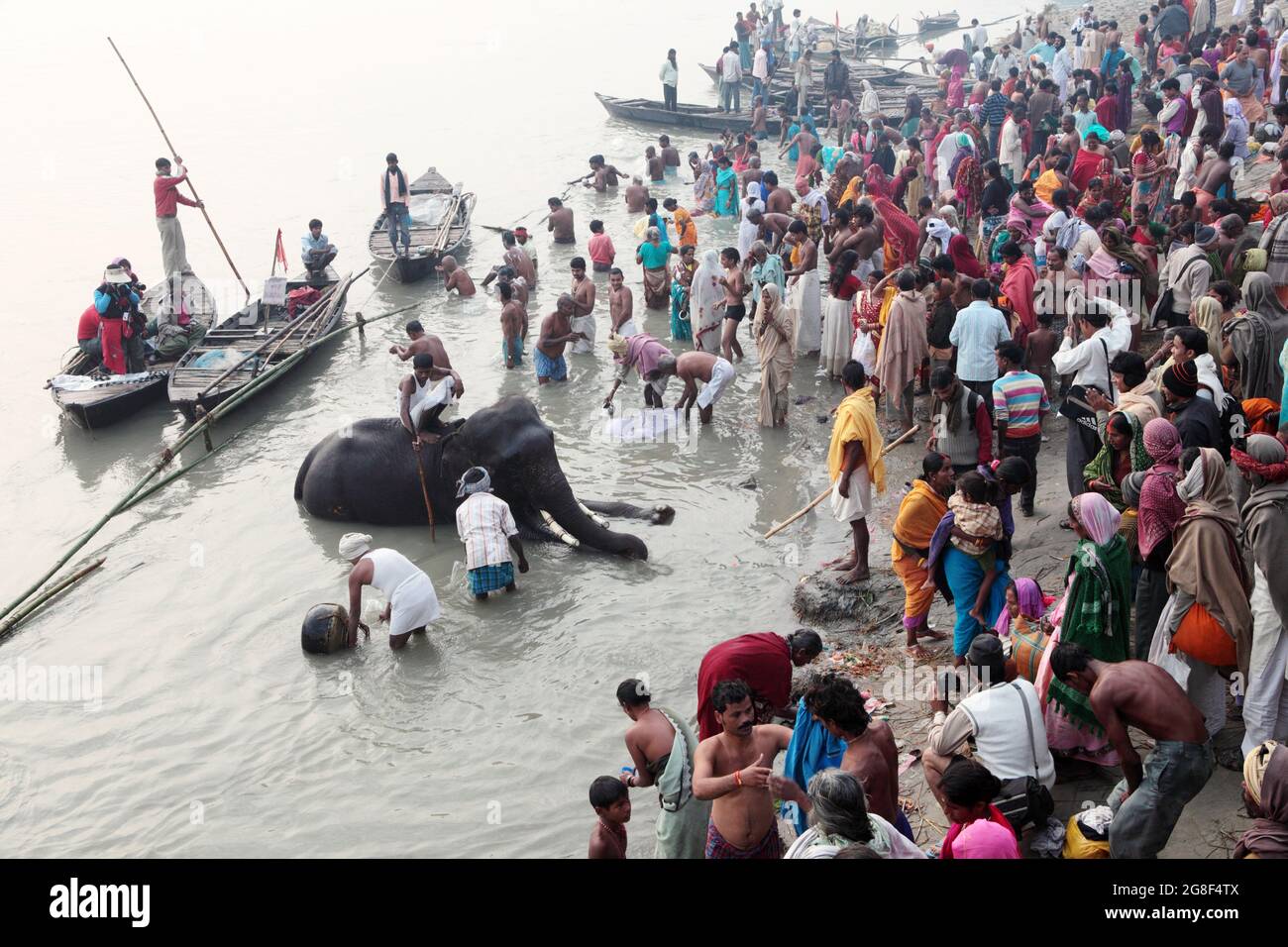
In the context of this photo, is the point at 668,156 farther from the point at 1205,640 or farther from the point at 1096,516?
the point at 1205,640

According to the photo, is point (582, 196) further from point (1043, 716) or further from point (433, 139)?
point (1043, 716)

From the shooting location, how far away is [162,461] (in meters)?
12.6

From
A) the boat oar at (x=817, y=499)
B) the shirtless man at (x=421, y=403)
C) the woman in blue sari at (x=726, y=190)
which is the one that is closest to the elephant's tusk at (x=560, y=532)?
the shirtless man at (x=421, y=403)

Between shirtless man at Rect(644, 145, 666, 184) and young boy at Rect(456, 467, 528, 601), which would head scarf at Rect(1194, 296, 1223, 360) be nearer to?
young boy at Rect(456, 467, 528, 601)

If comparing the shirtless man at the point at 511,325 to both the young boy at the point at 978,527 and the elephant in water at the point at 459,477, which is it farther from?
the young boy at the point at 978,527

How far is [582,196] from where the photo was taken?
25.8 meters

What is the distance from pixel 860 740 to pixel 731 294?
8.95 meters

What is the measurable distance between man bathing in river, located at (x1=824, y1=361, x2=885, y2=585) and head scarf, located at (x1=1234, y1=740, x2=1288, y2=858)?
4524 mm

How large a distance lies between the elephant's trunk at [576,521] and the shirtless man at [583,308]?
4.47m

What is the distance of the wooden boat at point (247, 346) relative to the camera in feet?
46.5

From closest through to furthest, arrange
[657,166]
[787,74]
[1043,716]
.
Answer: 1. [1043,716]
2. [657,166]
3. [787,74]

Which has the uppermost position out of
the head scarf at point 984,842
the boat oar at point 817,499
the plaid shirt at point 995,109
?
the plaid shirt at point 995,109
